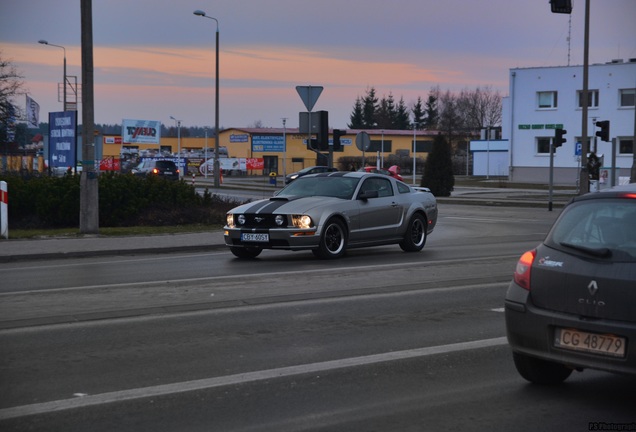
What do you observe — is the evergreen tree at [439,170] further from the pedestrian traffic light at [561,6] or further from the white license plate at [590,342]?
the white license plate at [590,342]

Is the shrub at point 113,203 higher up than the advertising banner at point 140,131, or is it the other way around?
the advertising banner at point 140,131

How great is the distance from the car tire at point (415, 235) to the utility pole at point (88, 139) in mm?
7300

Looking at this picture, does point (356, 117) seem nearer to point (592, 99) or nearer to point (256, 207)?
point (592, 99)

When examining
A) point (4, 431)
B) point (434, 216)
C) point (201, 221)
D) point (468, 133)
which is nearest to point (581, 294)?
point (4, 431)

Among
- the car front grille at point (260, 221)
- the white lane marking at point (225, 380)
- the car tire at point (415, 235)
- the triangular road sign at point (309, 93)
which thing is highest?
the triangular road sign at point (309, 93)

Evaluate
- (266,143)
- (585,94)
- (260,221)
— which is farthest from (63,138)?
(266,143)

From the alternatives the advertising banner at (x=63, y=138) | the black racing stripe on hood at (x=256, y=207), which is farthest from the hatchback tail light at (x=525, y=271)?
the advertising banner at (x=63, y=138)

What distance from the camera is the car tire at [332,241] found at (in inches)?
602

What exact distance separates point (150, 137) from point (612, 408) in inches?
2862

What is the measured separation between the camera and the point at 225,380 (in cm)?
682

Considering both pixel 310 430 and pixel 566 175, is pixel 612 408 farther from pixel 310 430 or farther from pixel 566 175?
pixel 566 175

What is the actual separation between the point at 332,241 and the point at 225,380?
8.82 m

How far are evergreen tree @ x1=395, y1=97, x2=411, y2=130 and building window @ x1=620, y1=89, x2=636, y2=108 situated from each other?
286ft

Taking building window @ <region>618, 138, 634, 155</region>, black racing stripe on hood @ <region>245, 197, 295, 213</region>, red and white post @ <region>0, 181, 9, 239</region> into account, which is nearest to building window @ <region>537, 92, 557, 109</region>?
building window @ <region>618, 138, 634, 155</region>
